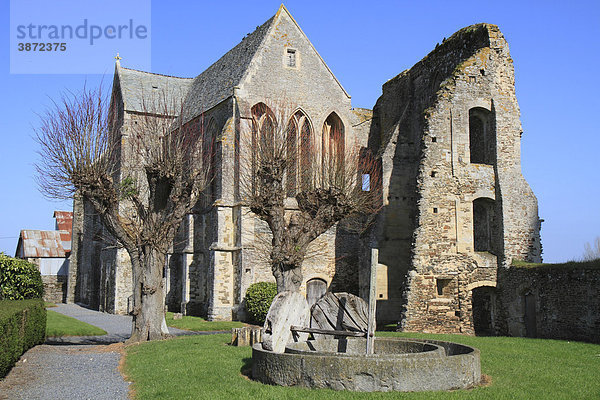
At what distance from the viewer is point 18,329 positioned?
11.7 meters

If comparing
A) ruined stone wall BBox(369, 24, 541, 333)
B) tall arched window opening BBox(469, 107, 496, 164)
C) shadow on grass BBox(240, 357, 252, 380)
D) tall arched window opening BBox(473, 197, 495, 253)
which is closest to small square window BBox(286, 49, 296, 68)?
ruined stone wall BBox(369, 24, 541, 333)

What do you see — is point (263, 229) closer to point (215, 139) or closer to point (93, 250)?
point (215, 139)

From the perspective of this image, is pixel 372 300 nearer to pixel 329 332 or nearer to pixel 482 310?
pixel 329 332

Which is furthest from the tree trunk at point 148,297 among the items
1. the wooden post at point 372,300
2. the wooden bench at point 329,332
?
the wooden post at point 372,300

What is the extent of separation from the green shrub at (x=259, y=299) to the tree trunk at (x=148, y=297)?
5.58m

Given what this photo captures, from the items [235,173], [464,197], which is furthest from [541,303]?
[235,173]

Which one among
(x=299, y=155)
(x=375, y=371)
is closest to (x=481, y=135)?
(x=299, y=155)

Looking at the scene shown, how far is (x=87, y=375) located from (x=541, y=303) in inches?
499

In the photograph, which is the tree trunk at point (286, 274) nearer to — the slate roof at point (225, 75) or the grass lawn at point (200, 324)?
the grass lawn at point (200, 324)

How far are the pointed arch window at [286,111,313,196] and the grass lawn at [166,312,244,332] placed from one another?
5.36m

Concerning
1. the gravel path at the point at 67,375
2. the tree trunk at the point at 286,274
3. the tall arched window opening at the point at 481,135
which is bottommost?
the gravel path at the point at 67,375

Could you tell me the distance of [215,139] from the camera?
2527 cm

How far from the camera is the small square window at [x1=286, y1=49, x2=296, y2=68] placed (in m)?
25.2

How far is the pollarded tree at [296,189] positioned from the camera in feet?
54.0
